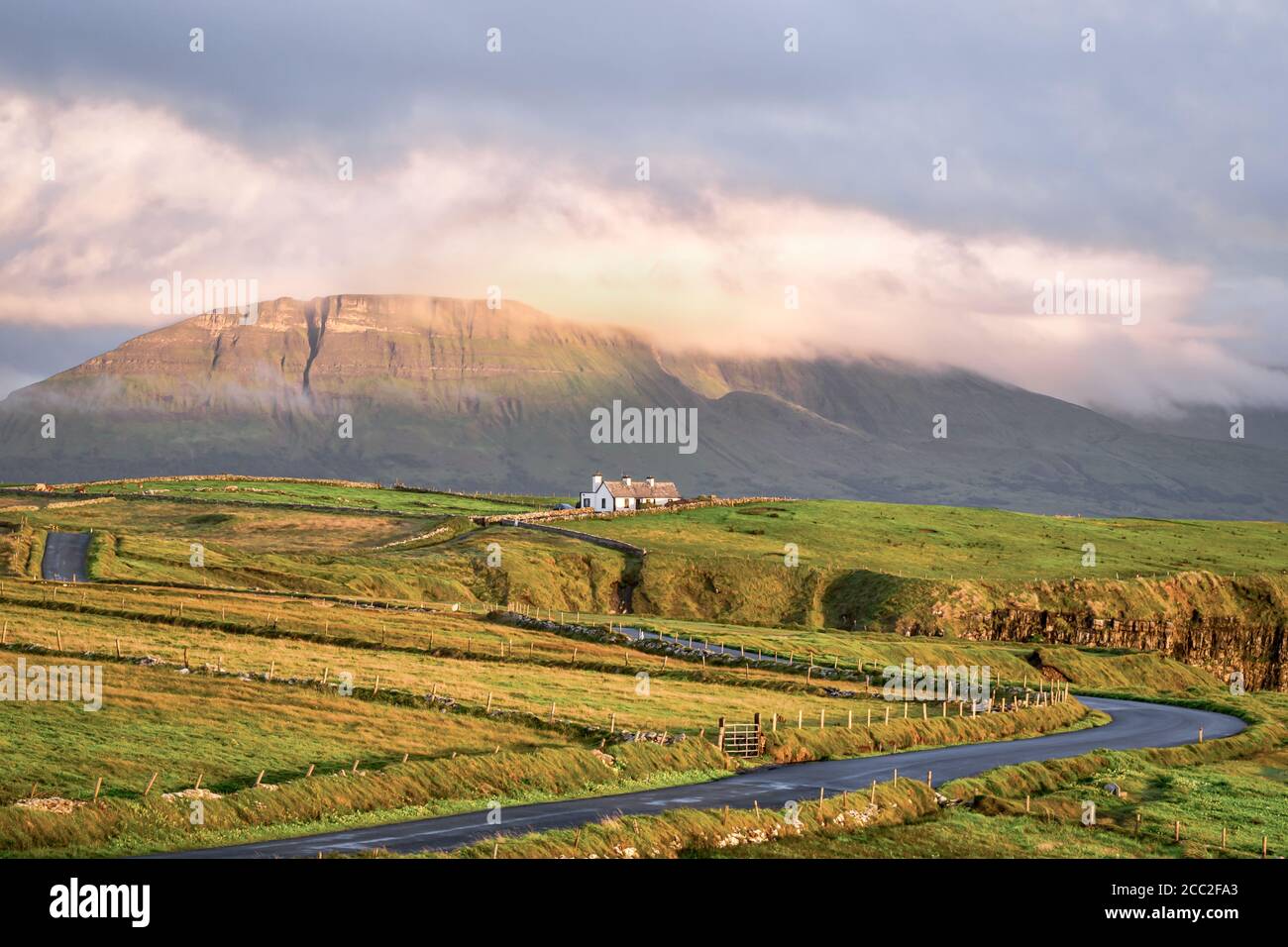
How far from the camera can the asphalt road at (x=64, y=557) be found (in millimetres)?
124062

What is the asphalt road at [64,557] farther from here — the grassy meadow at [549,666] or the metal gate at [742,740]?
the metal gate at [742,740]

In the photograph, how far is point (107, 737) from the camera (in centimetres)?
5872

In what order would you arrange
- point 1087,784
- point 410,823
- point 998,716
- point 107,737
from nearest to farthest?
point 410,823 < point 107,737 < point 1087,784 < point 998,716

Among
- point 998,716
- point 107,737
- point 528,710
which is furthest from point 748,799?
point 998,716

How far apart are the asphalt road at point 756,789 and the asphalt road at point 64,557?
76.6 m

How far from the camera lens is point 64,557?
137 meters

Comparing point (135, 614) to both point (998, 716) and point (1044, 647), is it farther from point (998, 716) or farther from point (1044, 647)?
point (1044, 647)

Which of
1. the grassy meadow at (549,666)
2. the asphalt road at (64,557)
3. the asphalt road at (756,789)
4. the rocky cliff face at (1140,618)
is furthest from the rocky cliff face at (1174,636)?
the asphalt road at (64,557)

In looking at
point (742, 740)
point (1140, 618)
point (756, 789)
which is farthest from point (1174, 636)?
point (756, 789)

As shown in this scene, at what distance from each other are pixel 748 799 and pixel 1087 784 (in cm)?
2151

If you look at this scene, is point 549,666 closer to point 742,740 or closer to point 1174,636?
point 742,740

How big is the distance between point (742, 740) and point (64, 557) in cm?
9257

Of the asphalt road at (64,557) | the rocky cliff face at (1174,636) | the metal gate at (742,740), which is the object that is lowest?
the rocky cliff face at (1174,636)
